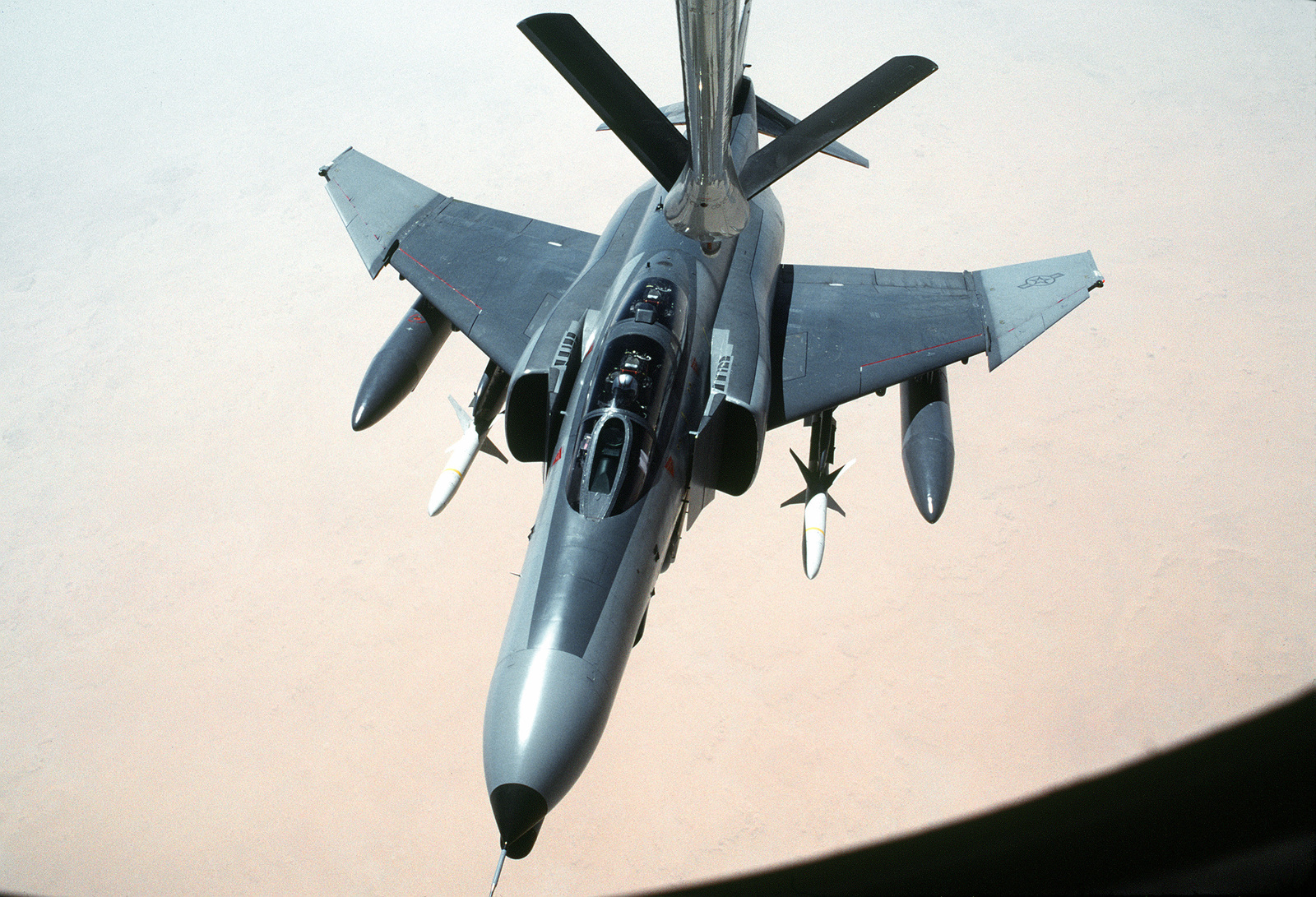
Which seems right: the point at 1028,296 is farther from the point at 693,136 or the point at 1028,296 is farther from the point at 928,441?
the point at 693,136

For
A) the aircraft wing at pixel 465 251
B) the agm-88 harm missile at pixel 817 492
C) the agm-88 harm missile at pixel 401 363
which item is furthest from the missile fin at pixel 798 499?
the agm-88 harm missile at pixel 401 363

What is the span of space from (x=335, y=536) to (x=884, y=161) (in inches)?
429

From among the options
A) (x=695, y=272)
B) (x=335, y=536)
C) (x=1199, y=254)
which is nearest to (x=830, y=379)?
(x=695, y=272)

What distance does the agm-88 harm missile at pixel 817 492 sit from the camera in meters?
7.65

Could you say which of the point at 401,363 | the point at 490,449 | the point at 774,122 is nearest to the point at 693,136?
the point at 490,449

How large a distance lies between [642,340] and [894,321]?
A: 11.8ft

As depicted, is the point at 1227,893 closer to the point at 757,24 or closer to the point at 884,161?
the point at 884,161

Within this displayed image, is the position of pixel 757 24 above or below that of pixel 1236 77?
above

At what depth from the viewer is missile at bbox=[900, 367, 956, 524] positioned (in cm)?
759

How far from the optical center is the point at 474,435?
846 cm

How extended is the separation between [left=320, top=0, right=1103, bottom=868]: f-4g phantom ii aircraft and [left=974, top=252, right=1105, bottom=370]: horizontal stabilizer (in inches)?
1.0

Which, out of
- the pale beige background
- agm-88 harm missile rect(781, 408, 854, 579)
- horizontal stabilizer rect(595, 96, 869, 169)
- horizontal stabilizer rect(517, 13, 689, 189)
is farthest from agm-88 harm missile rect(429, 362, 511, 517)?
horizontal stabilizer rect(595, 96, 869, 169)

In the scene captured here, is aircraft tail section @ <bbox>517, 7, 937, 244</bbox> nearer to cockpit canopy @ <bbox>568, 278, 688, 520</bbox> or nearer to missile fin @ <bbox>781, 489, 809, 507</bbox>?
cockpit canopy @ <bbox>568, 278, 688, 520</bbox>

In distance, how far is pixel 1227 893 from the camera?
1.48 meters
